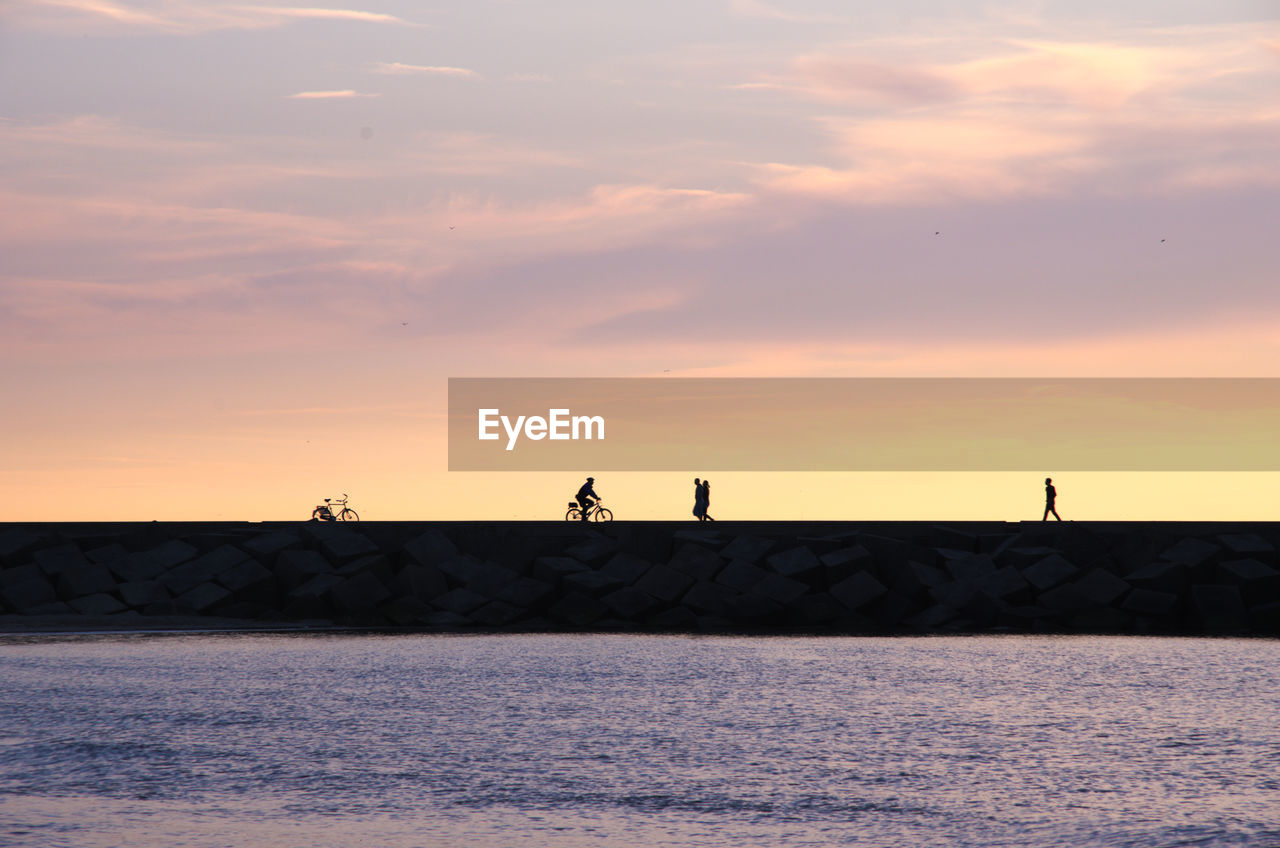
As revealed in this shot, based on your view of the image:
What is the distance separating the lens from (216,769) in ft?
35.5

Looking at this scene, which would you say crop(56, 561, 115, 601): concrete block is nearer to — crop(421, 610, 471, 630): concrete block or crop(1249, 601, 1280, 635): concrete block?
crop(421, 610, 471, 630): concrete block

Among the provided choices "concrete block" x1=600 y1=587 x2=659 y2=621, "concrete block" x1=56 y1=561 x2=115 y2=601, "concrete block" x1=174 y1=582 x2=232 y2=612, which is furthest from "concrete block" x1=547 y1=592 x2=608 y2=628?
"concrete block" x1=56 y1=561 x2=115 y2=601

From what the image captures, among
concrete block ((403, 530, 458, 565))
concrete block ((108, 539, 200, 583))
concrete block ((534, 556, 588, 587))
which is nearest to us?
concrete block ((534, 556, 588, 587))

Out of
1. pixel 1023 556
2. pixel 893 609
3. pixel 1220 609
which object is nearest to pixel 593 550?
pixel 893 609

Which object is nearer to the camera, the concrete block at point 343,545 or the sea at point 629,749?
the sea at point 629,749

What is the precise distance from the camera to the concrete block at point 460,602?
24.8 meters

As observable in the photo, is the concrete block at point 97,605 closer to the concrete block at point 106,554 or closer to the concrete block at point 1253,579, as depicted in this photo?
the concrete block at point 106,554

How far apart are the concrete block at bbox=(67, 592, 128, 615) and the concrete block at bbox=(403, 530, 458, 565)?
17.7 ft

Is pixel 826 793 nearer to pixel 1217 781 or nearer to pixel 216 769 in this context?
pixel 1217 781

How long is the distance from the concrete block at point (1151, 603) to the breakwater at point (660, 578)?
0.11ft

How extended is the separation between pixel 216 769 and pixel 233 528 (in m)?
18.5

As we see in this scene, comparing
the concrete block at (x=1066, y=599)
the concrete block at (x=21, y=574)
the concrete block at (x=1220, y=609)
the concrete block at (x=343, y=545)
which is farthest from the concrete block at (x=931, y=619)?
the concrete block at (x=21, y=574)

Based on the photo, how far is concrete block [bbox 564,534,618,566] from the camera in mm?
26516

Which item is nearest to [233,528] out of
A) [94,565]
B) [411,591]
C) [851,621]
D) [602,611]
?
[94,565]
